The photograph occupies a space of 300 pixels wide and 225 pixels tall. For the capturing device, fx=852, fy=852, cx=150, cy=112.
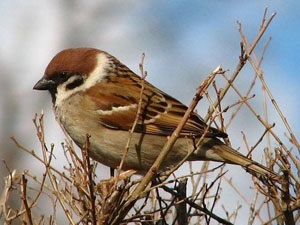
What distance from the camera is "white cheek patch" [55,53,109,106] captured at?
5137 mm

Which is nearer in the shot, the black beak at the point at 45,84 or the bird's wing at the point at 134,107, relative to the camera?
the bird's wing at the point at 134,107

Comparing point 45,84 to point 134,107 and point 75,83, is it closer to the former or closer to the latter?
point 75,83

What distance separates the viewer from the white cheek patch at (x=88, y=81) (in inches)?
202

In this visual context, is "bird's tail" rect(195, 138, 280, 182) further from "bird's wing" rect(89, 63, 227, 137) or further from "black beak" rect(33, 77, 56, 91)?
"black beak" rect(33, 77, 56, 91)

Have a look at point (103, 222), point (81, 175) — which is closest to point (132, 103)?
point (81, 175)

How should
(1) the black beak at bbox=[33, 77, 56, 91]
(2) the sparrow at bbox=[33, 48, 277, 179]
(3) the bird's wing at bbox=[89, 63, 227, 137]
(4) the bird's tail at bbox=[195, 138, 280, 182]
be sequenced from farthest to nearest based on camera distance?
1. (1) the black beak at bbox=[33, 77, 56, 91]
2. (3) the bird's wing at bbox=[89, 63, 227, 137]
3. (2) the sparrow at bbox=[33, 48, 277, 179]
4. (4) the bird's tail at bbox=[195, 138, 280, 182]

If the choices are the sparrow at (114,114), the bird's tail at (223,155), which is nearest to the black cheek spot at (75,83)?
the sparrow at (114,114)

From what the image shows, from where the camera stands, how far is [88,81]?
5.21 meters

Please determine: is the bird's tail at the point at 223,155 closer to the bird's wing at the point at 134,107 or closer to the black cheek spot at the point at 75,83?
the bird's wing at the point at 134,107

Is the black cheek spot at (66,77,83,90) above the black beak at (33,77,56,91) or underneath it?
above

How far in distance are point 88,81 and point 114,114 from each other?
0.98 ft

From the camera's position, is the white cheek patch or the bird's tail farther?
the white cheek patch

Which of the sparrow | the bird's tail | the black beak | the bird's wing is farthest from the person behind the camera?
the black beak

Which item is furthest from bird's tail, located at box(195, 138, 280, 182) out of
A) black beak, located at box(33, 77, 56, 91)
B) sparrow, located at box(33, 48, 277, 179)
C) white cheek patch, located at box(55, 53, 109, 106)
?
black beak, located at box(33, 77, 56, 91)
